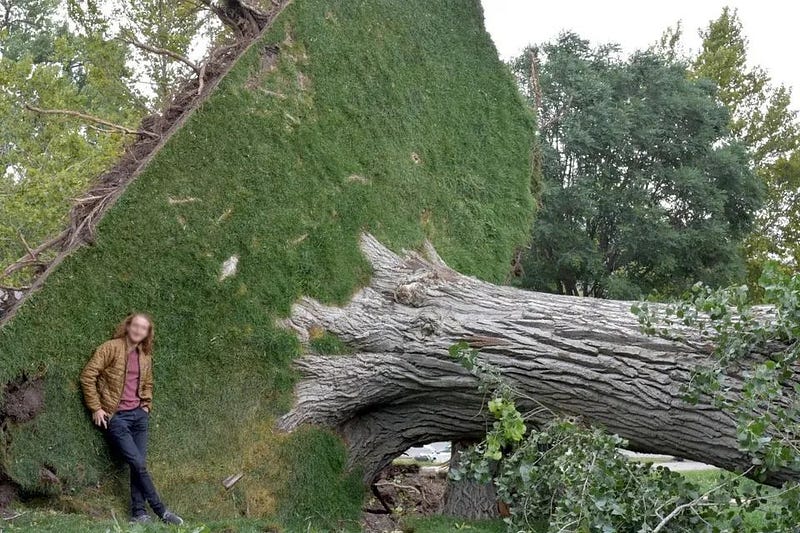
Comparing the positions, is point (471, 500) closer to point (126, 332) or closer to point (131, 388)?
point (131, 388)

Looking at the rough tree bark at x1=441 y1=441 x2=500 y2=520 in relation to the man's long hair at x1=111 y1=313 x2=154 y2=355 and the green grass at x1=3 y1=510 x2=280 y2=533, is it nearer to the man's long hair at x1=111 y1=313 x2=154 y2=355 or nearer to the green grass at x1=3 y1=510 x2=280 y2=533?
the green grass at x1=3 y1=510 x2=280 y2=533

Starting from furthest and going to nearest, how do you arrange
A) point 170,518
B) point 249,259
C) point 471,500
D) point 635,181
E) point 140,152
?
point 635,181 < point 471,500 < point 249,259 < point 140,152 < point 170,518

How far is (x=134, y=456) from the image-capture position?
5.03 m

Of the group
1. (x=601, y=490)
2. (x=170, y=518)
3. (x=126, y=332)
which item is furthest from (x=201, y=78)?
(x=601, y=490)

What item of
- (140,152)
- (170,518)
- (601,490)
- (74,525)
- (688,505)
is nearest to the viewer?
(688,505)

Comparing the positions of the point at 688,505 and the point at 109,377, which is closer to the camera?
the point at 688,505

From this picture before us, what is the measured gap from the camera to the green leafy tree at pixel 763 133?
2411 centimetres

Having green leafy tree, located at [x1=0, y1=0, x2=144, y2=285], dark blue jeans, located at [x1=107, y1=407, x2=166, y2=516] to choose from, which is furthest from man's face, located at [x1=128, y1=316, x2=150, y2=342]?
green leafy tree, located at [x1=0, y1=0, x2=144, y2=285]

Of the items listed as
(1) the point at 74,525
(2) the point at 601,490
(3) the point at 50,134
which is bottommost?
(1) the point at 74,525

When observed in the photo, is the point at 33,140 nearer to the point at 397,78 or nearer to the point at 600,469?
the point at 397,78

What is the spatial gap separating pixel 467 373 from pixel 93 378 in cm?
244

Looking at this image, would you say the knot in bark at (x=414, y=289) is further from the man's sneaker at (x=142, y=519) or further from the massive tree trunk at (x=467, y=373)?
the man's sneaker at (x=142, y=519)

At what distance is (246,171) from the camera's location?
243 inches

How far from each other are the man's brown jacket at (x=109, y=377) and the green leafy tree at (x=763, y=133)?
21.8 metres
